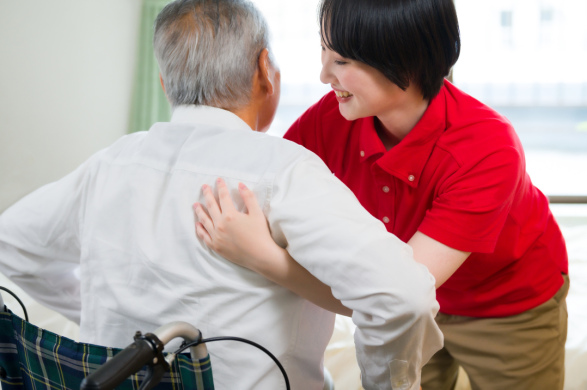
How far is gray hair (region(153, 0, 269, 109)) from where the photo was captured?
3.32 feet

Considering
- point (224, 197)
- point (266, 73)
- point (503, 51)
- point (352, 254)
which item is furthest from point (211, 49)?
point (503, 51)

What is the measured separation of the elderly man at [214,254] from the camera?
854mm

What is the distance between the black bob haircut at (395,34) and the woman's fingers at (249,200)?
38cm

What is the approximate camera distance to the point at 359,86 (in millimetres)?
1137

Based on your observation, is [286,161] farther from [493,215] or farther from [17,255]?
[17,255]

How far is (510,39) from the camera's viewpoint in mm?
3996

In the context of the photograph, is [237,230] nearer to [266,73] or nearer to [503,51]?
[266,73]

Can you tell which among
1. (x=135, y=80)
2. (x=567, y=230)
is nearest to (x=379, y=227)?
(x=567, y=230)

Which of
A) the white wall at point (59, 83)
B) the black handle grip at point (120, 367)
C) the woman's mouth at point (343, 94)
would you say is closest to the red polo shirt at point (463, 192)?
the woman's mouth at point (343, 94)

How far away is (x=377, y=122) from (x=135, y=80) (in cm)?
282

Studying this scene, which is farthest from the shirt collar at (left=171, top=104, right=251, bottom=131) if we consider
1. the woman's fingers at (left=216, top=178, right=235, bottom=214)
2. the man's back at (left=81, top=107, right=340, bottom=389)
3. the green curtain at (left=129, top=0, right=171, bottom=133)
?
the green curtain at (left=129, top=0, right=171, bottom=133)

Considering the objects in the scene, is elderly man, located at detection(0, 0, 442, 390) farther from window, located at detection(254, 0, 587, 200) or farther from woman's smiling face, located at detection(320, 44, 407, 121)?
window, located at detection(254, 0, 587, 200)

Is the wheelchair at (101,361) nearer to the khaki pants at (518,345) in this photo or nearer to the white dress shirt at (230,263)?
the white dress shirt at (230,263)

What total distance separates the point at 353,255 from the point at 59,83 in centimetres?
282
